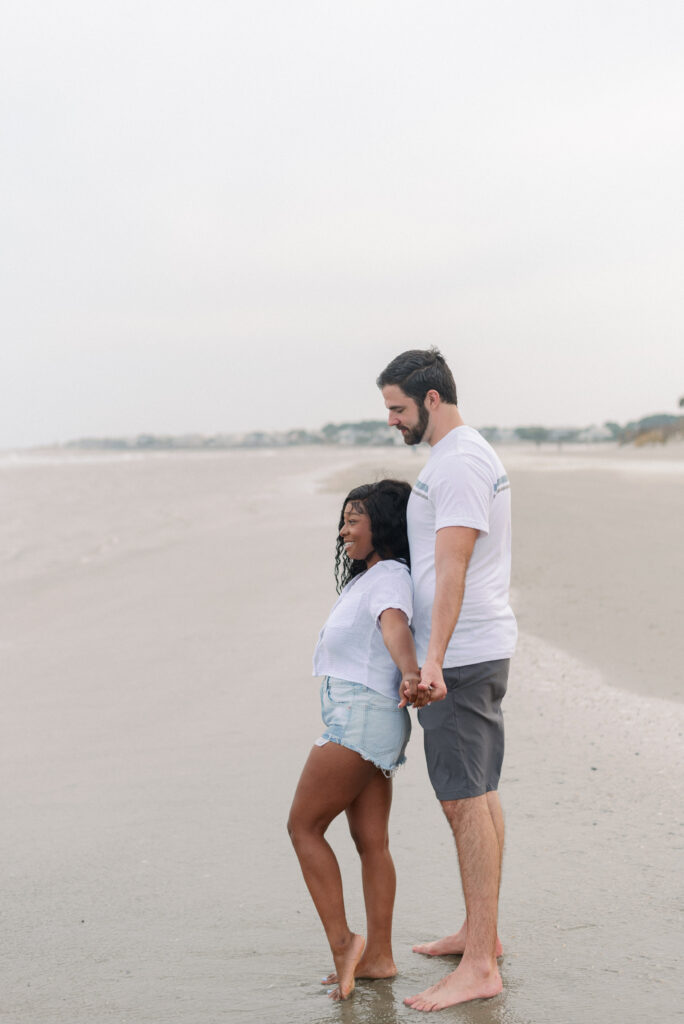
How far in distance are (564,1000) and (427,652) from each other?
1.11 metres

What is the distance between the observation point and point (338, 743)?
2908mm

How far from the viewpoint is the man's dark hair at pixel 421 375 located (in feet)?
10.0

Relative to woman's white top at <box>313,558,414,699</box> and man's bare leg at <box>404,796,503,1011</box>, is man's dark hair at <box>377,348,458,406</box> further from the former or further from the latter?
man's bare leg at <box>404,796,503,1011</box>

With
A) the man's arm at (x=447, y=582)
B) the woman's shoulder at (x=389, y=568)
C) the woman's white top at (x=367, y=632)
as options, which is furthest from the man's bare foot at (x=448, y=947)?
the woman's shoulder at (x=389, y=568)

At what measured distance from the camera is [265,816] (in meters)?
4.45

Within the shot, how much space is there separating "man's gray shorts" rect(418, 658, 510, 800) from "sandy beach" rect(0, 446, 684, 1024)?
2.10 ft

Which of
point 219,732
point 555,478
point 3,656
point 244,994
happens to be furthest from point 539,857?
point 555,478

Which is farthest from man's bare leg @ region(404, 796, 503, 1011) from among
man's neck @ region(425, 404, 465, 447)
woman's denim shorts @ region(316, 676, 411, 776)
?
man's neck @ region(425, 404, 465, 447)

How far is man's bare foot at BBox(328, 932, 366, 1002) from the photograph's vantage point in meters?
2.90

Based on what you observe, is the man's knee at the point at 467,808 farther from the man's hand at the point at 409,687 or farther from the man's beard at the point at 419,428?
the man's beard at the point at 419,428

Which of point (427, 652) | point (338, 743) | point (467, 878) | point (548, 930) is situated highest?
point (427, 652)

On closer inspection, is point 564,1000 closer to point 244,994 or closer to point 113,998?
point 244,994

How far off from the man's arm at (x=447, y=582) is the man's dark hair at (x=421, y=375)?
0.46 meters

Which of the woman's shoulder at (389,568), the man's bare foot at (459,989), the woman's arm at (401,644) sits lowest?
the man's bare foot at (459,989)
